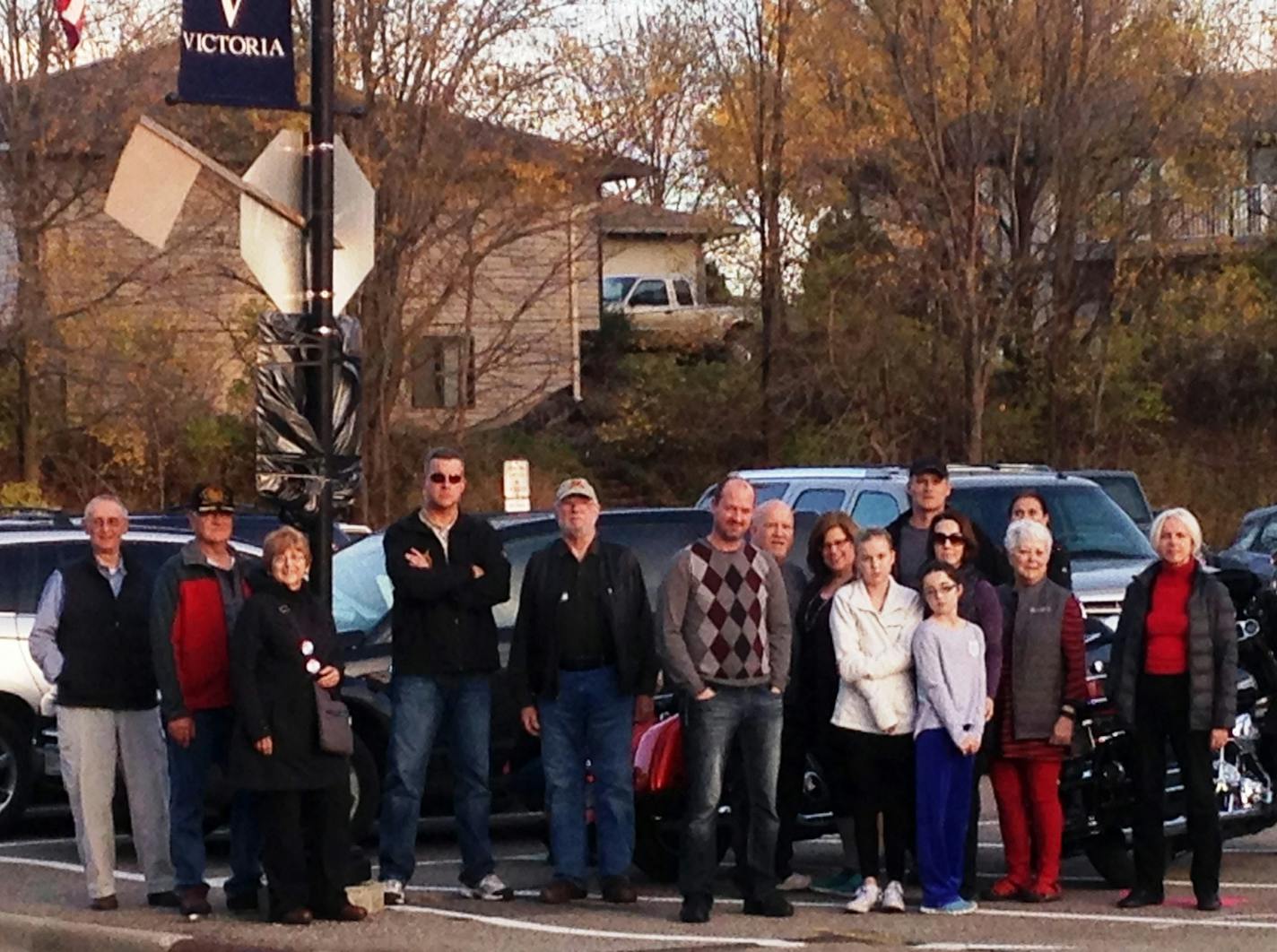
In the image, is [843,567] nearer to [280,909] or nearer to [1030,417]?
[280,909]

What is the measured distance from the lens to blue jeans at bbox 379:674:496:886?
34.6 ft

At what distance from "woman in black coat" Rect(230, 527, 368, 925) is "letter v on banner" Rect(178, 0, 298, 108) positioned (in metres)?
2.11

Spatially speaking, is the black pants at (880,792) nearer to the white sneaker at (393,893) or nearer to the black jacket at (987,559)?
the black jacket at (987,559)

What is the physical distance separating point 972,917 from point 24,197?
27.5 metres

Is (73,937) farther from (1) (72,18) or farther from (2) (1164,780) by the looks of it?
(1) (72,18)

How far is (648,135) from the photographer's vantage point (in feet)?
114

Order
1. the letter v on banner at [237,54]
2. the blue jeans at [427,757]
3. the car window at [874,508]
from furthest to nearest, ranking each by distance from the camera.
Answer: the car window at [874,508]
the letter v on banner at [237,54]
the blue jeans at [427,757]

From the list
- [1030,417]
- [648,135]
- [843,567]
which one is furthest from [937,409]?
[843,567]

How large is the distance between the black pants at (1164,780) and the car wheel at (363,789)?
164 inches

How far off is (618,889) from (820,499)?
7.64 m

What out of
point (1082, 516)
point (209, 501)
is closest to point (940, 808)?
point (209, 501)

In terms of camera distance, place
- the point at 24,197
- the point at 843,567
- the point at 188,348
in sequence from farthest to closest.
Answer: the point at 188,348 < the point at 24,197 < the point at 843,567

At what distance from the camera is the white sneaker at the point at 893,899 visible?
1020 centimetres

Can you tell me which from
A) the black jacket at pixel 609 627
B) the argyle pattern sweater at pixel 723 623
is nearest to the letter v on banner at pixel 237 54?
the black jacket at pixel 609 627
